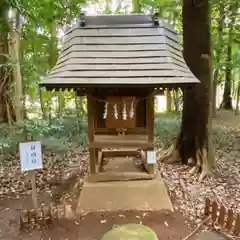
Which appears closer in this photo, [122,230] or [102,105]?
[122,230]

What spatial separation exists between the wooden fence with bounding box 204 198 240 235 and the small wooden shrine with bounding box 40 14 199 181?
1099 mm

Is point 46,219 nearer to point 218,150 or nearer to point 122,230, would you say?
point 122,230

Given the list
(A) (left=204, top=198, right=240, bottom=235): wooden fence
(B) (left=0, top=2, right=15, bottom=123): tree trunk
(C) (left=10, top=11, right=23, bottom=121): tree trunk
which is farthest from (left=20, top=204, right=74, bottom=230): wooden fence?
(B) (left=0, top=2, right=15, bottom=123): tree trunk

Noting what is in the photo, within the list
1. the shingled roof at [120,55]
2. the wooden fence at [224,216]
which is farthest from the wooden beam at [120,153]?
the shingled roof at [120,55]

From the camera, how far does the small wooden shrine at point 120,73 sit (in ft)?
14.0

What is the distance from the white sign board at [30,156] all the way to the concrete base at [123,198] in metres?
0.91

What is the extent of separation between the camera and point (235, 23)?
421 inches

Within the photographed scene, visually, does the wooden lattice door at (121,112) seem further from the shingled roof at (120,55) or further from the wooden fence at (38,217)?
the wooden fence at (38,217)

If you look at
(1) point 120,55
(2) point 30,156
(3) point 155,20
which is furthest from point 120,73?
(2) point 30,156

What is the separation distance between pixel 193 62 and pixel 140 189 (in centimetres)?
340

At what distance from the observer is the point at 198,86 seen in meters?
6.90

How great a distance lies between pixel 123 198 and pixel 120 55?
226 centimetres

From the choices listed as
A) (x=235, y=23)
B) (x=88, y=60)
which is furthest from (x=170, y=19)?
(x=88, y=60)

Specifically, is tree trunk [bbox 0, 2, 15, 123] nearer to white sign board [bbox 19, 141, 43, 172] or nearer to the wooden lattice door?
white sign board [bbox 19, 141, 43, 172]
